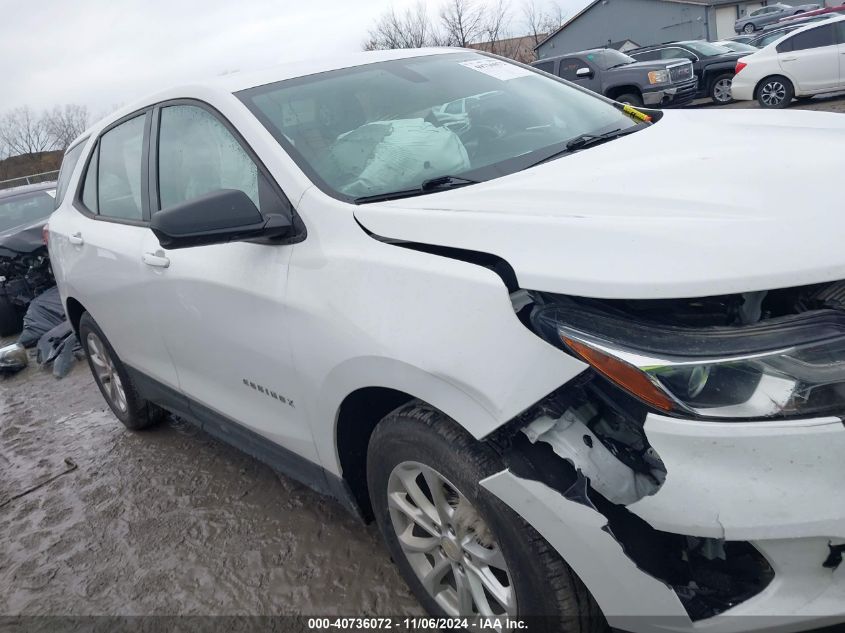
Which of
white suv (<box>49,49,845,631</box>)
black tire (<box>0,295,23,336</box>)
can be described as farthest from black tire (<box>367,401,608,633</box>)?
black tire (<box>0,295,23,336</box>)

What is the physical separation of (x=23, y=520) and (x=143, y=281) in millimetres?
1488

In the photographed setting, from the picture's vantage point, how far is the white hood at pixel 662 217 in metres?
1.46

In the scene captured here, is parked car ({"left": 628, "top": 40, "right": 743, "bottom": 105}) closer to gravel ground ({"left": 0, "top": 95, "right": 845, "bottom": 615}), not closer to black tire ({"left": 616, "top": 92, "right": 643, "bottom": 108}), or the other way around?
black tire ({"left": 616, "top": 92, "right": 643, "bottom": 108})

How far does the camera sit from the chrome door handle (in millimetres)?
2895

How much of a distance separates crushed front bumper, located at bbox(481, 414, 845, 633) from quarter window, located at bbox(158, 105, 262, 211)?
1.53 meters

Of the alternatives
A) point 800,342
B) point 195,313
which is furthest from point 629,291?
point 195,313

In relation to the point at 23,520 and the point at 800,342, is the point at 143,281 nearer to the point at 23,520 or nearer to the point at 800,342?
the point at 23,520

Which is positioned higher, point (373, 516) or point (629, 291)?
point (629, 291)

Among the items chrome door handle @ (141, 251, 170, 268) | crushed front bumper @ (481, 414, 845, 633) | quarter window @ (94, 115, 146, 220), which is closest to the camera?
crushed front bumper @ (481, 414, 845, 633)

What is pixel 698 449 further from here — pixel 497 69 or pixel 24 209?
pixel 24 209

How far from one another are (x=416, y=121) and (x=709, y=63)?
15109 mm

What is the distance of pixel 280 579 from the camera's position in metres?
2.72

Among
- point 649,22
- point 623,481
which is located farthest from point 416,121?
point 649,22

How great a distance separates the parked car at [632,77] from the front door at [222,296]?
12047 mm
